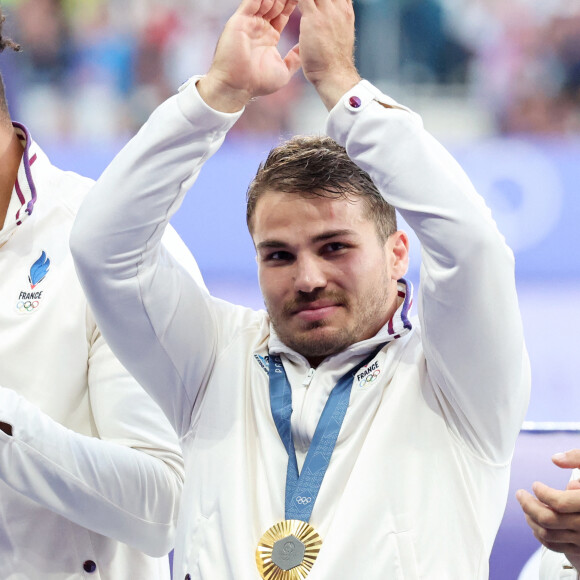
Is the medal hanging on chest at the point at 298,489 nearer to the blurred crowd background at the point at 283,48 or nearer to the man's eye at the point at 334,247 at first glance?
the man's eye at the point at 334,247

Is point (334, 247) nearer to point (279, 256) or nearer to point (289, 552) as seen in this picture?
point (279, 256)

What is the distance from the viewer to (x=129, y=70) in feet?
23.9

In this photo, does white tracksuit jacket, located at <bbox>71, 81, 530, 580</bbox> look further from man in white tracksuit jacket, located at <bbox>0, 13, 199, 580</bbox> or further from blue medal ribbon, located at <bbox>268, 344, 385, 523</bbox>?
man in white tracksuit jacket, located at <bbox>0, 13, 199, 580</bbox>

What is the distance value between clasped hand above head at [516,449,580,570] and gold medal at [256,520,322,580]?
43 cm

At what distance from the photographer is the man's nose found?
6.93ft

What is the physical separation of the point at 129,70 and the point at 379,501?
581 centimetres

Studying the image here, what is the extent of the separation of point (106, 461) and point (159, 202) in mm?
577

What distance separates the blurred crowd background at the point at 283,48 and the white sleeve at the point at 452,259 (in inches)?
192

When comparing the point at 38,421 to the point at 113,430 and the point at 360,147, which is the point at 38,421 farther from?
the point at 360,147

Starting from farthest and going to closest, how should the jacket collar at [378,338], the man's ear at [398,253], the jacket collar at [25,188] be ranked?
the jacket collar at [25,188] < the man's ear at [398,253] < the jacket collar at [378,338]

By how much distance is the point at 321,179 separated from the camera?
220 cm

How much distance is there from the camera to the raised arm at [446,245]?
1917 mm

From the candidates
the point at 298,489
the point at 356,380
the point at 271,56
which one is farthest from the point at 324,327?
the point at 271,56

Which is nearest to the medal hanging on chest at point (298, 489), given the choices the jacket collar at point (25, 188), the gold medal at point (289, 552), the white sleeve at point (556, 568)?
the gold medal at point (289, 552)
